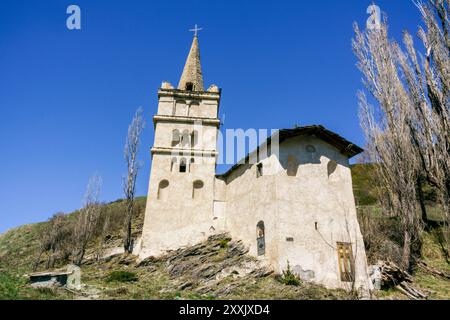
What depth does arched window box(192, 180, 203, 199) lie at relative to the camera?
22672 mm

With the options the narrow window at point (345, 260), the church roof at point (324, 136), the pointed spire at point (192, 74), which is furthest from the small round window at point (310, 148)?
the pointed spire at point (192, 74)

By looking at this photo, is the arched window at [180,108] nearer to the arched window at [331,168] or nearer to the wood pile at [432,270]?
the arched window at [331,168]

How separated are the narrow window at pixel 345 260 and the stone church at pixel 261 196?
0.05m

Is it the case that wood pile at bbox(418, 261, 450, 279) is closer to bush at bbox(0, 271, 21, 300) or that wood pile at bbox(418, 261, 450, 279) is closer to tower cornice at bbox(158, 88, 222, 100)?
tower cornice at bbox(158, 88, 222, 100)

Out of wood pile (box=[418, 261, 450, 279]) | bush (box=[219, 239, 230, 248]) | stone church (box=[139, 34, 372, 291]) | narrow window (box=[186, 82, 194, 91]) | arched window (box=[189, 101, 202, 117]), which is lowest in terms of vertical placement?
wood pile (box=[418, 261, 450, 279])

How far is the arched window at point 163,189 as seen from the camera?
881 inches

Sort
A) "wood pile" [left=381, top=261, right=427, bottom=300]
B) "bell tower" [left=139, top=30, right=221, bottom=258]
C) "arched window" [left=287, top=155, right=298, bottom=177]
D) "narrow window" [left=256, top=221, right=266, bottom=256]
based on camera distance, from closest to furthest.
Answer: "wood pile" [left=381, top=261, right=427, bottom=300] → "narrow window" [left=256, top=221, right=266, bottom=256] → "arched window" [left=287, top=155, right=298, bottom=177] → "bell tower" [left=139, top=30, right=221, bottom=258]

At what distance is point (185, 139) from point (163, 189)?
4.05 metres

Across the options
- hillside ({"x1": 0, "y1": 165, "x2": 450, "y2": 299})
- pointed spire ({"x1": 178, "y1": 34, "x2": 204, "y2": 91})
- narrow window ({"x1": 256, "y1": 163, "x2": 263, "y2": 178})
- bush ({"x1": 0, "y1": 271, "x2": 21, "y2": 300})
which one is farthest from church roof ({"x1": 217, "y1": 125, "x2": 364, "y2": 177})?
bush ({"x1": 0, "y1": 271, "x2": 21, "y2": 300})

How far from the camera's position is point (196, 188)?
75.4ft

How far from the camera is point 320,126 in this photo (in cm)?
1912
